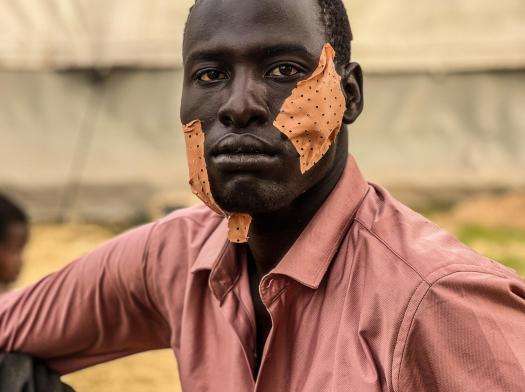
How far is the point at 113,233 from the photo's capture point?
7.03 m

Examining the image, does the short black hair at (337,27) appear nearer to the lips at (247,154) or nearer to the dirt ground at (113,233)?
the lips at (247,154)

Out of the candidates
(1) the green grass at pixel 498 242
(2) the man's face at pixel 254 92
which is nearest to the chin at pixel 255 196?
(2) the man's face at pixel 254 92

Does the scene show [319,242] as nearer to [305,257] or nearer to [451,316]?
[305,257]

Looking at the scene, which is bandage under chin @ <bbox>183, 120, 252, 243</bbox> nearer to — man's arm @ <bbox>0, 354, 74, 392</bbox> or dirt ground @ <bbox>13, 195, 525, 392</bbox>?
man's arm @ <bbox>0, 354, 74, 392</bbox>

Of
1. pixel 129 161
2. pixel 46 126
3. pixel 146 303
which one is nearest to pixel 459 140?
pixel 129 161

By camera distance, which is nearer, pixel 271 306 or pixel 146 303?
pixel 271 306

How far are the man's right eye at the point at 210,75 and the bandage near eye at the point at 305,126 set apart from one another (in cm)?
9

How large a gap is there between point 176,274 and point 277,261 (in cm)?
33

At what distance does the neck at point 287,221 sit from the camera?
2.24 meters

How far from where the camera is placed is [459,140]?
7449 millimetres

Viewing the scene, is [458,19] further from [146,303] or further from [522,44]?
[146,303]

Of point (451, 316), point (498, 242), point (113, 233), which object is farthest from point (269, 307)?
point (113, 233)

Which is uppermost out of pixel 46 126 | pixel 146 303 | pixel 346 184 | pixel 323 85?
pixel 323 85

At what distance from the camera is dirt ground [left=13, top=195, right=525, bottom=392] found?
479 cm
